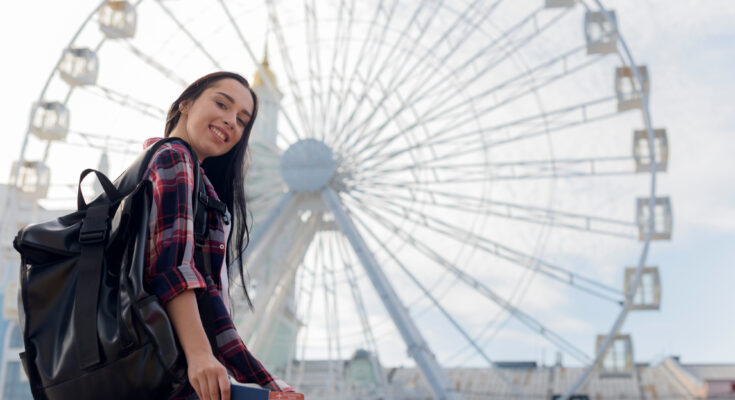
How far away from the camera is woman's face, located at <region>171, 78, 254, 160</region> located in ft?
7.66

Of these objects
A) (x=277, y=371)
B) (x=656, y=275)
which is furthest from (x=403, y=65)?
(x=277, y=371)

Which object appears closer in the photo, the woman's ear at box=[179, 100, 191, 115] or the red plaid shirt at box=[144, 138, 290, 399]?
the red plaid shirt at box=[144, 138, 290, 399]

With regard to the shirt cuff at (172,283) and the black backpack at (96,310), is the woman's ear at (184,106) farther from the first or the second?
the shirt cuff at (172,283)

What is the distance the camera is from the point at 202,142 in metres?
2.33

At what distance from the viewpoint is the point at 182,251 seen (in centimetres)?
193

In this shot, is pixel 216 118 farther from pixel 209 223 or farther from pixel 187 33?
pixel 187 33

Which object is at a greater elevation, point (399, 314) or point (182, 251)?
point (182, 251)

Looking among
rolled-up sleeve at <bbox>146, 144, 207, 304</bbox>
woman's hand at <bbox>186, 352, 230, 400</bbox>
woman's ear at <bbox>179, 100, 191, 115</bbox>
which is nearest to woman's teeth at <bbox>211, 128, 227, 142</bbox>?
woman's ear at <bbox>179, 100, 191, 115</bbox>

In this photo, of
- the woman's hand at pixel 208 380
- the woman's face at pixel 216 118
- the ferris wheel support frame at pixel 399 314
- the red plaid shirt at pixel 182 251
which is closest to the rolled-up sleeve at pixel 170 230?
the red plaid shirt at pixel 182 251

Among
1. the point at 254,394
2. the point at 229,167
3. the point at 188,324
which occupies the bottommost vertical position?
the point at 254,394

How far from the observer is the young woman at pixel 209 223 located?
1.85 m

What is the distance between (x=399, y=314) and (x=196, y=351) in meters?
14.4

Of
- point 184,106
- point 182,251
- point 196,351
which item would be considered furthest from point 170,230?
point 184,106

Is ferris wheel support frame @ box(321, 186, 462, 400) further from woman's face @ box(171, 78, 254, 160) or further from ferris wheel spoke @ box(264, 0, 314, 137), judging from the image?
woman's face @ box(171, 78, 254, 160)
